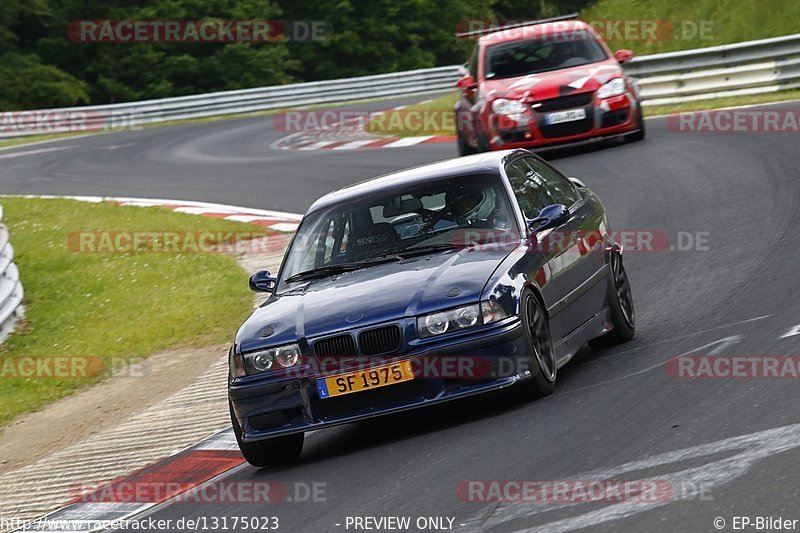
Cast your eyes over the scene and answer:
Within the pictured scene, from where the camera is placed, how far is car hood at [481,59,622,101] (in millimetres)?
17469

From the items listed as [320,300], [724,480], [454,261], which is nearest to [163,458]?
[320,300]

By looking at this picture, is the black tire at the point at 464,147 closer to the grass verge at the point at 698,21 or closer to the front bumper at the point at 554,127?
the front bumper at the point at 554,127

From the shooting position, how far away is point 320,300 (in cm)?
762

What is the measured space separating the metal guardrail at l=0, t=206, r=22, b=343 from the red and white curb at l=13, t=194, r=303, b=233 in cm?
338

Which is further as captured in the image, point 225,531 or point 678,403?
point 678,403

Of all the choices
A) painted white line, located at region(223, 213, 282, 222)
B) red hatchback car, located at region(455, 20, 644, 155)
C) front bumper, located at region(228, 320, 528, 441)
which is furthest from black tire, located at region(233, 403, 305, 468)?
red hatchback car, located at region(455, 20, 644, 155)

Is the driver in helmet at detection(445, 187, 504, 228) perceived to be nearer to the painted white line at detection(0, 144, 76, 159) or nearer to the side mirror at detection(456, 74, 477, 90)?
the side mirror at detection(456, 74, 477, 90)

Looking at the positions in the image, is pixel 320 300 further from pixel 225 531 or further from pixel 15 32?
pixel 15 32

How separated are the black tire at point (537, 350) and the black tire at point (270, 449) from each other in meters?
1.27

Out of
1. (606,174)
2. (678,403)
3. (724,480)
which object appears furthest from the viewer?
(606,174)

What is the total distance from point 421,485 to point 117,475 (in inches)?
105

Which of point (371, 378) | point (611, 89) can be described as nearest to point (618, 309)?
point (371, 378)

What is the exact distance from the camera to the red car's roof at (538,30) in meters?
18.6

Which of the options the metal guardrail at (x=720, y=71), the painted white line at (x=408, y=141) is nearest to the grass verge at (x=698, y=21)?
the metal guardrail at (x=720, y=71)
